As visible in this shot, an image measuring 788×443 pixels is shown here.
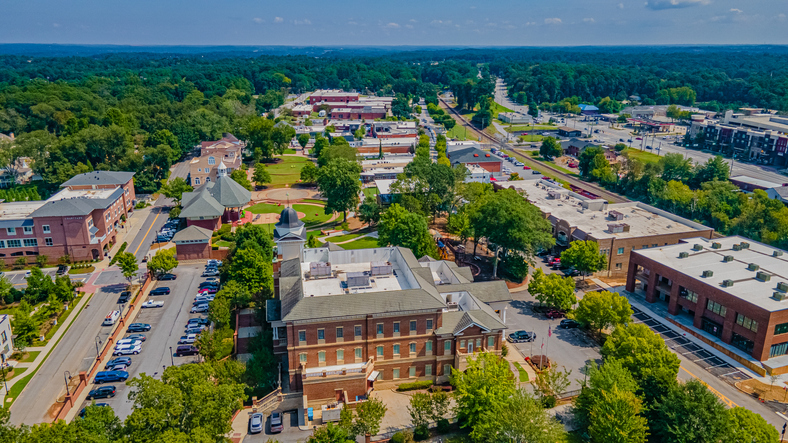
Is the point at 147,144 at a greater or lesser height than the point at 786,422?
greater

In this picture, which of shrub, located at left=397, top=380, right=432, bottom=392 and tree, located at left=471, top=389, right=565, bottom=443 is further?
shrub, located at left=397, top=380, right=432, bottom=392

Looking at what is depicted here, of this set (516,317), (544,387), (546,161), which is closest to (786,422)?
(544,387)

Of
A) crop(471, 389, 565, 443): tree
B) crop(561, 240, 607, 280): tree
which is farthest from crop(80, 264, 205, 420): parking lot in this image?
crop(561, 240, 607, 280): tree

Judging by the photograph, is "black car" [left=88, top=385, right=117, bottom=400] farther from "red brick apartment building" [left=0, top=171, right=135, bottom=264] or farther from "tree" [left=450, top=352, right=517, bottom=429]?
"red brick apartment building" [left=0, top=171, right=135, bottom=264]

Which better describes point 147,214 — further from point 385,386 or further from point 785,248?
point 785,248

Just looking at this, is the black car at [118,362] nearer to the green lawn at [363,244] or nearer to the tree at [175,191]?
the green lawn at [363,244]

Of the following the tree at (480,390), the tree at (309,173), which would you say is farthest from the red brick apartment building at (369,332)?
the tree at (309,173)
